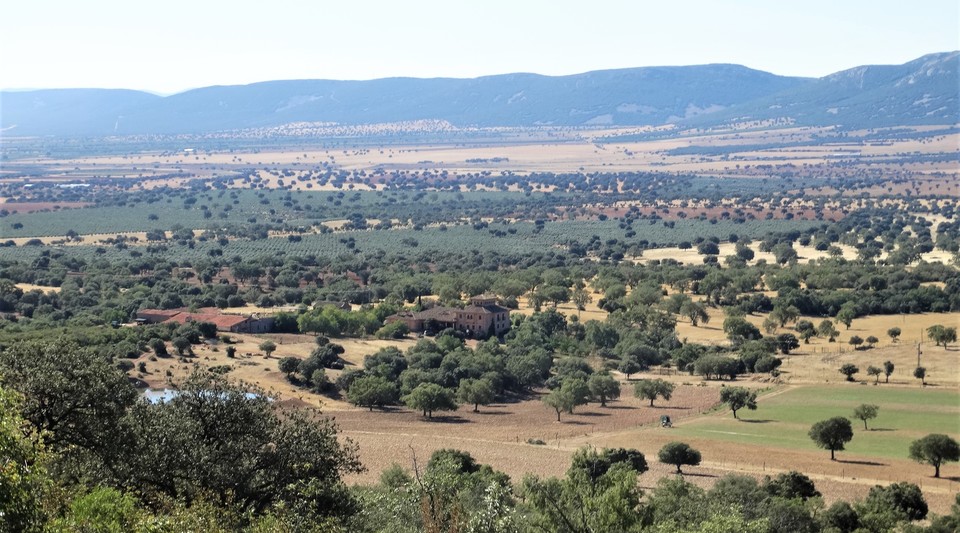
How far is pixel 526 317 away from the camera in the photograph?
7275 cm

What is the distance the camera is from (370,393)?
169 feet

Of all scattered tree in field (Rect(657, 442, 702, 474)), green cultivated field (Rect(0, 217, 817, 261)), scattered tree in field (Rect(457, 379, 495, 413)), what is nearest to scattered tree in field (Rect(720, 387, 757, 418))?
scattered tree in field (Rect(657, 442, 702, 474))

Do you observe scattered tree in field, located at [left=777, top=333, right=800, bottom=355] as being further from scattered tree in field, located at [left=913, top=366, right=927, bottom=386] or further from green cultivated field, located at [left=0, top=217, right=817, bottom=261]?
green cultivated field, located at [left=0, top=217, right=817, bottom=261]

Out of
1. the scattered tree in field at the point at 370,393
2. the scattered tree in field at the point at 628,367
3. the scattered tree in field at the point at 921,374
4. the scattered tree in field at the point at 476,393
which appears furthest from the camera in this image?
the scattered tree in field at the point at 628,367

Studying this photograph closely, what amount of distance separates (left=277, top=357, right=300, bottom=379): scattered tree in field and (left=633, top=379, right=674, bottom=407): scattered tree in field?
15106 millimetres

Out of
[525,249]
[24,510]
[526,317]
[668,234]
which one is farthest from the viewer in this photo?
[668,234]

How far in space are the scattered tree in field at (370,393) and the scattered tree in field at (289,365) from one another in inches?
150

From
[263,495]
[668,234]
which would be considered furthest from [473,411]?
[668,234]

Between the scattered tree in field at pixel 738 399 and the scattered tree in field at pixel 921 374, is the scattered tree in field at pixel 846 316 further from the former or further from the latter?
the scattered tree in field at pixel 738 399

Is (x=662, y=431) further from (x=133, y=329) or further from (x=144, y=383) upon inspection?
(x=133, y=329)

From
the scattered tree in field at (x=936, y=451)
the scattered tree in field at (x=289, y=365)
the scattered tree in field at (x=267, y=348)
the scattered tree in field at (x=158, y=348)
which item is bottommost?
the scattered tree in field at (x=267, y=348)

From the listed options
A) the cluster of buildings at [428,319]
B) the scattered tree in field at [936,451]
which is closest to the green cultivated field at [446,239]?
the cluster of buildings at [428,319]

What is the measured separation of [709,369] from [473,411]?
13117mm

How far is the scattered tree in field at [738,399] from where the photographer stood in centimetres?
5041
